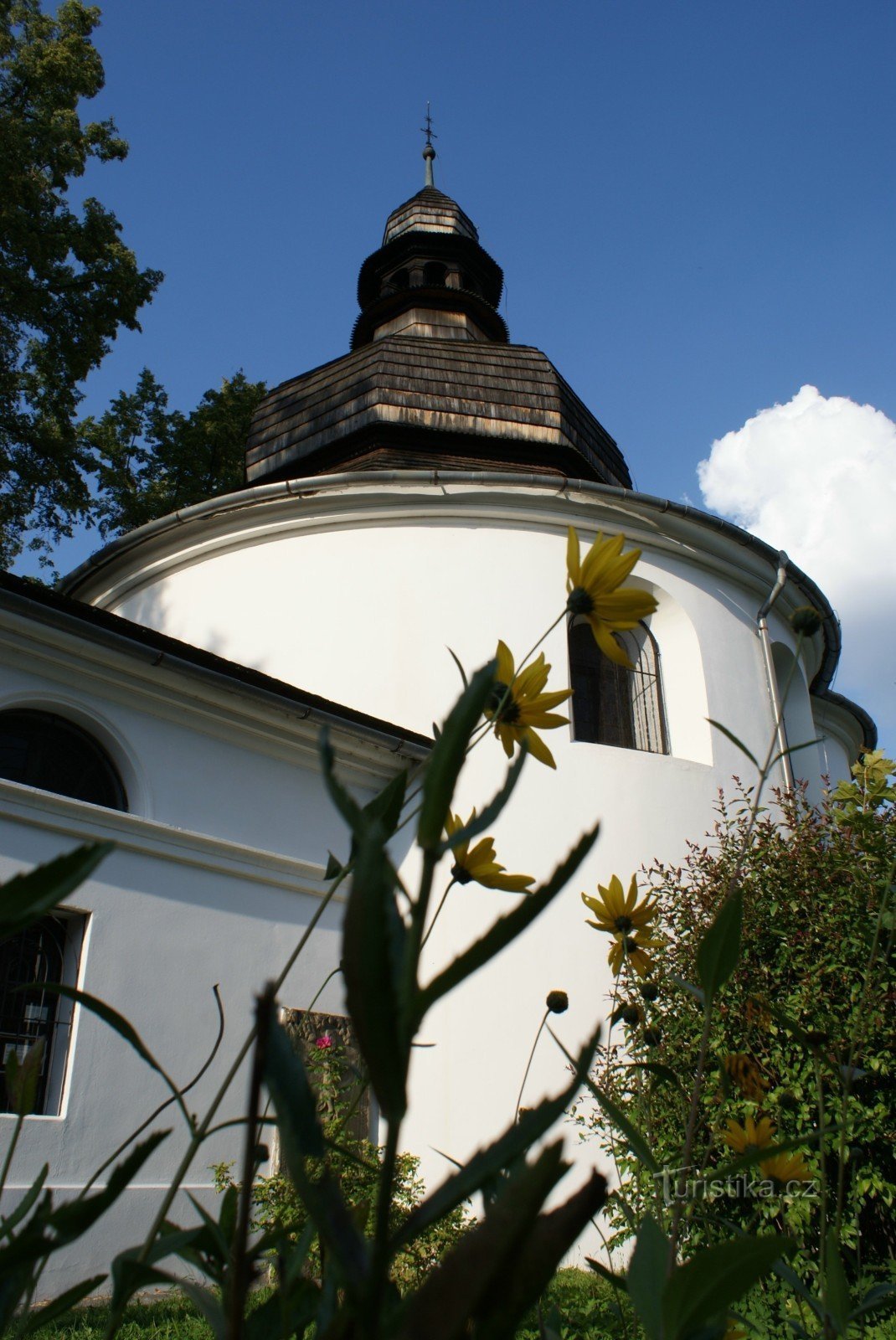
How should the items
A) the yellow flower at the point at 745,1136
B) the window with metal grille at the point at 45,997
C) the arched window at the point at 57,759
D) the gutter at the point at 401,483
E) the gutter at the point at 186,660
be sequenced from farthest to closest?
the gutter at the point at 401,483 < the arched window at the point at 57,759 < the gutter at the point at 186,660 < the window with metal grille at the point at 45,997 < the yellow flower at the point at 745,1136

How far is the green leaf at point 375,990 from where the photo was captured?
1.21 feet

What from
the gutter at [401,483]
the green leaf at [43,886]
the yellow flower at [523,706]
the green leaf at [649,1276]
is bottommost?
the green leaf at [649,1276]

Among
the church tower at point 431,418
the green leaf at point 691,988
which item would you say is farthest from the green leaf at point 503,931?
the church tower at point 431,418

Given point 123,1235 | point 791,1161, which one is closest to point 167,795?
point 123,1235

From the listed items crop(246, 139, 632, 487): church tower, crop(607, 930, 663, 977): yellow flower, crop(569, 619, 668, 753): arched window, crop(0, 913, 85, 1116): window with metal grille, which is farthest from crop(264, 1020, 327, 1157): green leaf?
crop(246, 139, 632, 487): church tower

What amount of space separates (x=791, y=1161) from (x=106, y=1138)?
16.9 ft

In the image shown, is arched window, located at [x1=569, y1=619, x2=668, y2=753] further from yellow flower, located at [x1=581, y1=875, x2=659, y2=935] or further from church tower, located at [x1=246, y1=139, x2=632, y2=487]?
yellow flower, located at [x1=581, y1=875, x2=659, y2=935]

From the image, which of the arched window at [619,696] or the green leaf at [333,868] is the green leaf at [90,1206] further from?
the arched window at [619,696]

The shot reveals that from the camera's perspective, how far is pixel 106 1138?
5.75m

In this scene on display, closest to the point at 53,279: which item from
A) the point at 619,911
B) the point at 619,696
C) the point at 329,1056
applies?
the point at 619,696

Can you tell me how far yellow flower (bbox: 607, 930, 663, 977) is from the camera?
61.1 inches

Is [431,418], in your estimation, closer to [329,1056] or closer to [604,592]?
[329,1056]

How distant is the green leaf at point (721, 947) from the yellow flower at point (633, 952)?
809 mm

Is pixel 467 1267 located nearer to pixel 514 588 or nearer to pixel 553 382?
pixel 514 588
